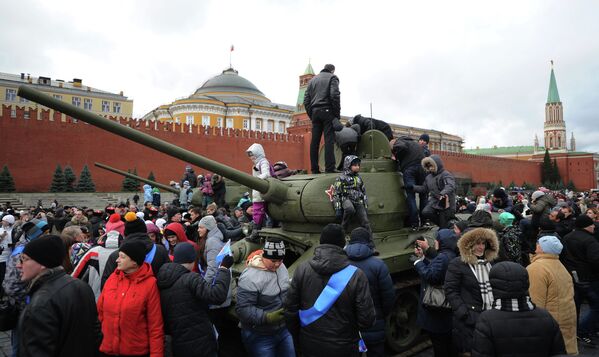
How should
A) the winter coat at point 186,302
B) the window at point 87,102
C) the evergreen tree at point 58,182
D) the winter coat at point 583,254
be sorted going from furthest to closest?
1. the window at point 87,102
2. the evergreen tree at point 58,182
3. the winter coat at point 583,254
4. the winter coat at point 186,302

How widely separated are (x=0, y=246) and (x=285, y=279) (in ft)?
20.6

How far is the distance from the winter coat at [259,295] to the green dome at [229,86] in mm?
66705

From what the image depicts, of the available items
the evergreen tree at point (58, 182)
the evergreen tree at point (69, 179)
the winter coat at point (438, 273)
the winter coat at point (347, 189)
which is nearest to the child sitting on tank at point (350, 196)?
the winter coat at point (347, 189)


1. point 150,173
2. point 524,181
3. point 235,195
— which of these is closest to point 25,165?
point 150,173

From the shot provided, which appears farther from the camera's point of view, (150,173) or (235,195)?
(150,173)

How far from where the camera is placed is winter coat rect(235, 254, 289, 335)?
371 cm

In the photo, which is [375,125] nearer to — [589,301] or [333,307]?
[589,301]

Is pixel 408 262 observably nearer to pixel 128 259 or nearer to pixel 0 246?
pixel 128 259

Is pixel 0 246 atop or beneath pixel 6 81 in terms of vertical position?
beneath

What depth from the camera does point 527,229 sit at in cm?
722

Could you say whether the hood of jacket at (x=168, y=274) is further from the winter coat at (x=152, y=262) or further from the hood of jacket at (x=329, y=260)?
the hood of jacket at (x=329, y=260)

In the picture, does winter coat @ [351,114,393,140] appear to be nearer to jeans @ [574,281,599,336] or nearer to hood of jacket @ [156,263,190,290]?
jeans @ [574,281,599,336]

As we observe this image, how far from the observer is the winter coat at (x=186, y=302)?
3.44 meters

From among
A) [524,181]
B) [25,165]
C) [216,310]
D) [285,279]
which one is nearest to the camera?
[285,279]
